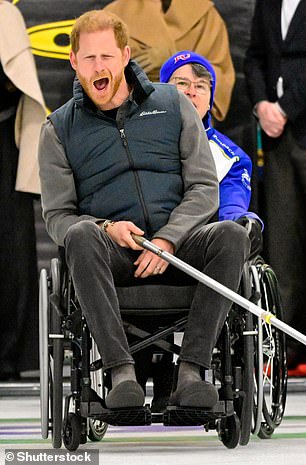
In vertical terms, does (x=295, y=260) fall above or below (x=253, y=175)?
below

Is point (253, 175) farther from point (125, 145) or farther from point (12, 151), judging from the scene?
point (125, 145)

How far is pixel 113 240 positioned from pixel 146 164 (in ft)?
0.80

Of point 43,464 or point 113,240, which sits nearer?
point 43,464

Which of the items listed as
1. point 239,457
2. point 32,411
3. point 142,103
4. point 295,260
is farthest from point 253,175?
point 239,457

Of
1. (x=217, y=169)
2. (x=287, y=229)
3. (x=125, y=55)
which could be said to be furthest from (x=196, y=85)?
(x=287, y=229)

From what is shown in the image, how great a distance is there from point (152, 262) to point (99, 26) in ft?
2.17

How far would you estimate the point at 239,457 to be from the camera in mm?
3389

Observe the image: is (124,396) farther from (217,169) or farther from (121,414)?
(217,169)

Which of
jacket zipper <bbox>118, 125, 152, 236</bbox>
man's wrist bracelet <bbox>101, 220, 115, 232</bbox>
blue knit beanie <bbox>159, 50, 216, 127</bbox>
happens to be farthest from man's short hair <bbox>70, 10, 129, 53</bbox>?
blue knit beanie <bbox>159, 50, 216, 127</bbox>

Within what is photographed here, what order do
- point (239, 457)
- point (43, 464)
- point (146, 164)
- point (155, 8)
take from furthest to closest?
point (155, 8)
point (146, 164)
point (239, 457)
point (43, 464)

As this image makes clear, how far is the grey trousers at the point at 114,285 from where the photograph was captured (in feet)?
11.1

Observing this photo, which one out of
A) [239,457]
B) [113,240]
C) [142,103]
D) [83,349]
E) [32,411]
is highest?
[142,103]

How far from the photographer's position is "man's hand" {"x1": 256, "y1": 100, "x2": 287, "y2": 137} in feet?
18.7

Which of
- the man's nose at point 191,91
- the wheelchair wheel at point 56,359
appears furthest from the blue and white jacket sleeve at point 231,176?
the wheelchair wheel at point 56,359
